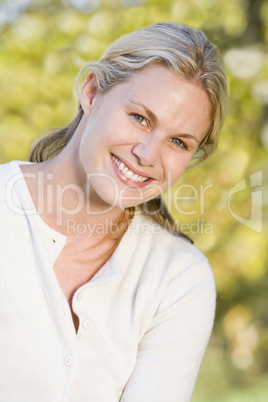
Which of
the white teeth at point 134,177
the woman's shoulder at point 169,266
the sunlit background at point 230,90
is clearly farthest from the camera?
the sunlit background at point 230,90

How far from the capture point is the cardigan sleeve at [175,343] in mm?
1923

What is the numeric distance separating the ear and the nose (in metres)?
0.24

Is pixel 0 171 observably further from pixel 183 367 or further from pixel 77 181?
pixel 183 367

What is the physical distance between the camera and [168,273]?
203cm

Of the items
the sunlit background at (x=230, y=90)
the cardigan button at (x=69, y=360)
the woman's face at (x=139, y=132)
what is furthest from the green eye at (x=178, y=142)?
the sunlit background at (x=230, y=90)

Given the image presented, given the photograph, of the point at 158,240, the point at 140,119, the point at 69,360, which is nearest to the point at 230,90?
the point at 158,240

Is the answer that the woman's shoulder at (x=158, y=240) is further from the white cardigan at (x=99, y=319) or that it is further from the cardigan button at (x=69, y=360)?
the cardigan button at (x=69, y=360)

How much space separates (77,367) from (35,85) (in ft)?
5.38

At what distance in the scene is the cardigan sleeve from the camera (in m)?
1.92

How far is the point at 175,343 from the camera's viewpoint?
197 cm

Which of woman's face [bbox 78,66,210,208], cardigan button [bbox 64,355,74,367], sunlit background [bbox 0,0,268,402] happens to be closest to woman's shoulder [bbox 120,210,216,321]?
woman's face [bbox 78,66,210,208]

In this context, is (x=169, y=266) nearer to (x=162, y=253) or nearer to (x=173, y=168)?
(x=162, y=253)

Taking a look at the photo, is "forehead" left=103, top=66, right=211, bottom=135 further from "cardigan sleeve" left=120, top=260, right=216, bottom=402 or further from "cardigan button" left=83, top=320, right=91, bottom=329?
"cardigan button" left=83, top=320, right=91, bottom=329

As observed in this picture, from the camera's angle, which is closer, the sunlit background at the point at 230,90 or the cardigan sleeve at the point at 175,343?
the cardigan sleeve at the point at 175,343
